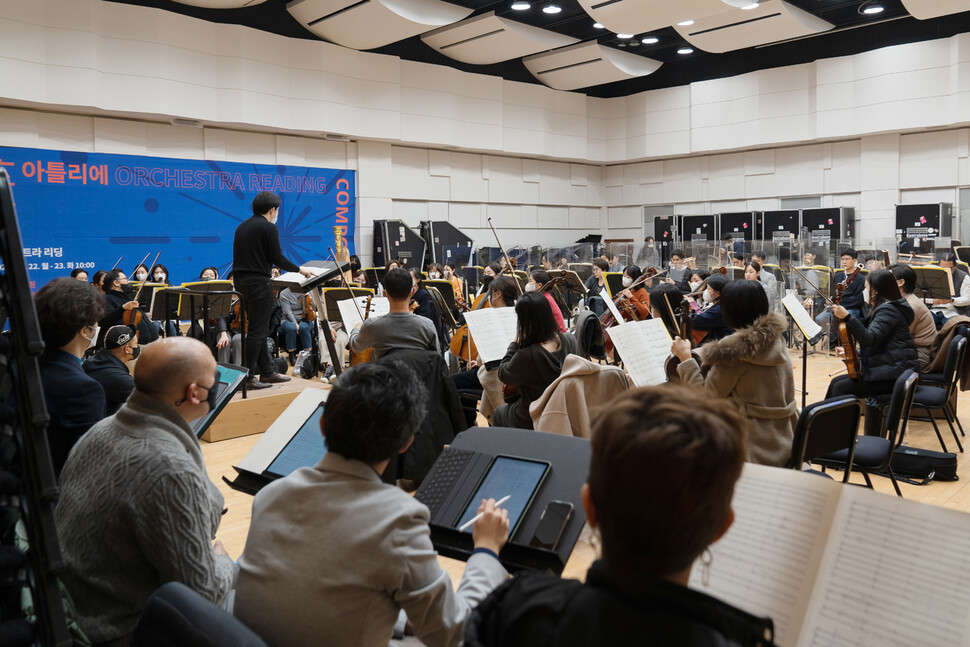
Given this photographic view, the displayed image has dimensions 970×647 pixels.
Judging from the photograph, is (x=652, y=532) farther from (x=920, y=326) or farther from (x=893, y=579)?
(x=920, y=326)

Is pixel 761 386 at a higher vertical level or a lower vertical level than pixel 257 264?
lower

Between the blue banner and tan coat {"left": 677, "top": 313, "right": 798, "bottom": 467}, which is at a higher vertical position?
the blue banner

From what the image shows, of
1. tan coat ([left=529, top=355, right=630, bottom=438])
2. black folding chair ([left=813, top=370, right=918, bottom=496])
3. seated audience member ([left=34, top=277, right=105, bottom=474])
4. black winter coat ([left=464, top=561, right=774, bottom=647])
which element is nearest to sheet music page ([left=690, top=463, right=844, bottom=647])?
black winter coat ([left=464, top=561, right=774, bottom=647])

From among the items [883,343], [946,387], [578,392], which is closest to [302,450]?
[578,392]

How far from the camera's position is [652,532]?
104 cm

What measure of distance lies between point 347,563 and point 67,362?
1.79 metres

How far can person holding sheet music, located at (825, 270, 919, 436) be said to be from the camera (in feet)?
16.2

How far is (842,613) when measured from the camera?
1295mm

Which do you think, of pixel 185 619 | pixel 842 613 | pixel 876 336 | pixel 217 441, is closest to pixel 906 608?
pixel 842 613

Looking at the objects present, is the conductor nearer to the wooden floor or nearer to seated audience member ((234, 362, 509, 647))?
the wooden floor

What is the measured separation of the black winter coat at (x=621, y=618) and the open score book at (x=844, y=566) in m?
0.29

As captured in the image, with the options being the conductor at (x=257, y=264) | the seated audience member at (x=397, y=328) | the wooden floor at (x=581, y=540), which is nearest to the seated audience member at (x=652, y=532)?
the wooden floor at (x=581, y=540)

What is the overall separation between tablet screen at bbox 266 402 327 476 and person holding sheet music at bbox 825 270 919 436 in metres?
3.66

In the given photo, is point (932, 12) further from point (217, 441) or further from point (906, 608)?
point (906, 608)
